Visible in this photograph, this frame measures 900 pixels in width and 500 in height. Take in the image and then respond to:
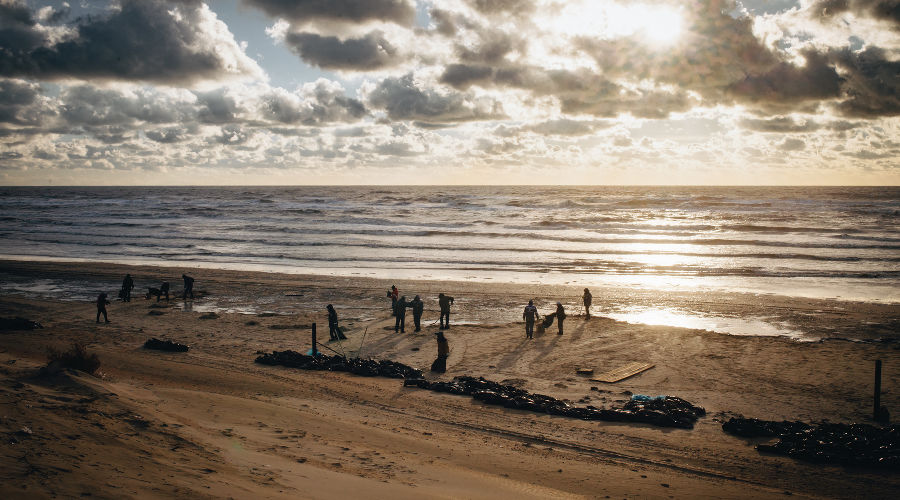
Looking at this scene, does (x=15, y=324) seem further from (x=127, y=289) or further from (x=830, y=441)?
(x=830, y=441)

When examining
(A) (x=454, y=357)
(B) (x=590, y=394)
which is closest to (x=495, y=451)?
(B) (x=590, y=394)

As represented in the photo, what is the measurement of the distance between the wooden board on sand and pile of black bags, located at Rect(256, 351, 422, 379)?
16.3ft

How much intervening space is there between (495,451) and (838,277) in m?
30.3

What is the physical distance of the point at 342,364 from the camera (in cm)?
1511

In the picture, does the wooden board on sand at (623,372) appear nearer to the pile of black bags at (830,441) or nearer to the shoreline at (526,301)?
the pile of black bags at (830,441)

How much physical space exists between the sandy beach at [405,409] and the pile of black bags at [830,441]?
0.22 m

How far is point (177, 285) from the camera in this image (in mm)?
28859

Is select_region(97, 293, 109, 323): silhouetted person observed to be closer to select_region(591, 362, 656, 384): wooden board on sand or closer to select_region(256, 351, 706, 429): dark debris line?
select_region(256, 351, 706, 429): dark debris line

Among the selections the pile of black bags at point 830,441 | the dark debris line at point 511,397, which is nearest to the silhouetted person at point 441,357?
the dark debris line at point 511,397

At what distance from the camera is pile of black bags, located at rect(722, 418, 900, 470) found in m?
9.69

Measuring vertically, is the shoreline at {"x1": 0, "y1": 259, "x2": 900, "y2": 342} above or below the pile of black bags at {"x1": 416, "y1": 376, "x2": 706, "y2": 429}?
above

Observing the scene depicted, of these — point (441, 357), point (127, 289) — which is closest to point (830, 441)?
point (441, 357)

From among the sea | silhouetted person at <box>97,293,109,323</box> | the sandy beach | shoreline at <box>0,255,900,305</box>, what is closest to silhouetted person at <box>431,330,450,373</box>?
the sandy beach

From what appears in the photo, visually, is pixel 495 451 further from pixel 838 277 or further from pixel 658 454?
pixel 838 277
